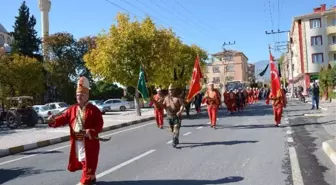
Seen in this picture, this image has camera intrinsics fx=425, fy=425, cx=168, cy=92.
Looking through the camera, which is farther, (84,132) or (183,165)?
(183,165)

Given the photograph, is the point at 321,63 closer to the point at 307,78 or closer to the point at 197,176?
the point at 307,78

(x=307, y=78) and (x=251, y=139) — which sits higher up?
(x=307, y=78)

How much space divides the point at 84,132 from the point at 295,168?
12.9 ft

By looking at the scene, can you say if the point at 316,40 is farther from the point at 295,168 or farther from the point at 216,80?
the point at 295,168

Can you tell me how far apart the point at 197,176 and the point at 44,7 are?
60.2 metres

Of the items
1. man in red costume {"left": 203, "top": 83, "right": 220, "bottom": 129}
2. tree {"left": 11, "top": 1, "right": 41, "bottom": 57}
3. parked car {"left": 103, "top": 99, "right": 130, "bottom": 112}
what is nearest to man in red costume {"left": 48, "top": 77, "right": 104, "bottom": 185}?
man in red costume {"left": 203, "top": 83, "right": 220, "bottom": 129}

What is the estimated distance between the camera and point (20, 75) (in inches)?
1617

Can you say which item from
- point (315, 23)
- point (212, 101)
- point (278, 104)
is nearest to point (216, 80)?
point (315, 23)

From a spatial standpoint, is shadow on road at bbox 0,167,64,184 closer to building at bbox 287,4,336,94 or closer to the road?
the road

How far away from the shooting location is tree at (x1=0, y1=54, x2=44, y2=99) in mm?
39109

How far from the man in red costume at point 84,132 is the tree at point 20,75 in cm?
3389

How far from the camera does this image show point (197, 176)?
7.39 meters

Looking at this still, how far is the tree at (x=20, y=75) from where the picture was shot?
Result: 3911cm

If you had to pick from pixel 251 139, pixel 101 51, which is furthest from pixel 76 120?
pixel 101 51
